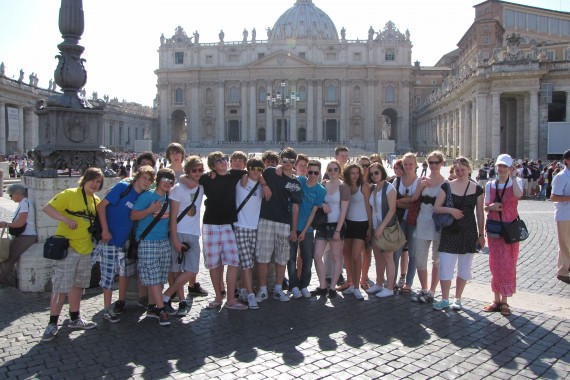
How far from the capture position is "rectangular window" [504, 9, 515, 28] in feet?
189

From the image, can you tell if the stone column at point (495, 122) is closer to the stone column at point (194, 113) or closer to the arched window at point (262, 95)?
the arched window at point (262, 95)

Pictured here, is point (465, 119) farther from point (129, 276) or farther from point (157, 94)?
point (157, 94)

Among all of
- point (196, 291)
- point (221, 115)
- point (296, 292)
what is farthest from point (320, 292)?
point (221, 115)

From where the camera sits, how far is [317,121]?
81.1 meters

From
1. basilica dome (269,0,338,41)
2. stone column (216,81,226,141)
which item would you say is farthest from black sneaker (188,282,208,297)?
basilica dome (269,0,338,41)

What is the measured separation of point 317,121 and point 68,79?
73754 millimetres

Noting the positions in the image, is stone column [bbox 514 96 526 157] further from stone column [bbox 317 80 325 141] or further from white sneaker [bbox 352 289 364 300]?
stone column [bbox 317 80 325 141]

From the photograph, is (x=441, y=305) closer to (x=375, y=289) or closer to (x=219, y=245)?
(x=375, y=289)

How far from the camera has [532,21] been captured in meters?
58.9

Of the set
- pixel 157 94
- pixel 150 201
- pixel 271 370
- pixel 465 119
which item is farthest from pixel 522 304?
pixel 157 94

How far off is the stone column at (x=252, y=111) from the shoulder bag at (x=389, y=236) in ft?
245

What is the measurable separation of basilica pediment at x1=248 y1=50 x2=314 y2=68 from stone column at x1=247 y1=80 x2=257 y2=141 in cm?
326

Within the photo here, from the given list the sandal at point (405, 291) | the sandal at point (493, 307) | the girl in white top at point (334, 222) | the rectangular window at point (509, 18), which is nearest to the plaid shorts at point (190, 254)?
the girl in white top at point (334, 222)

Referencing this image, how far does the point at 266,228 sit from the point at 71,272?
8.16 ft
